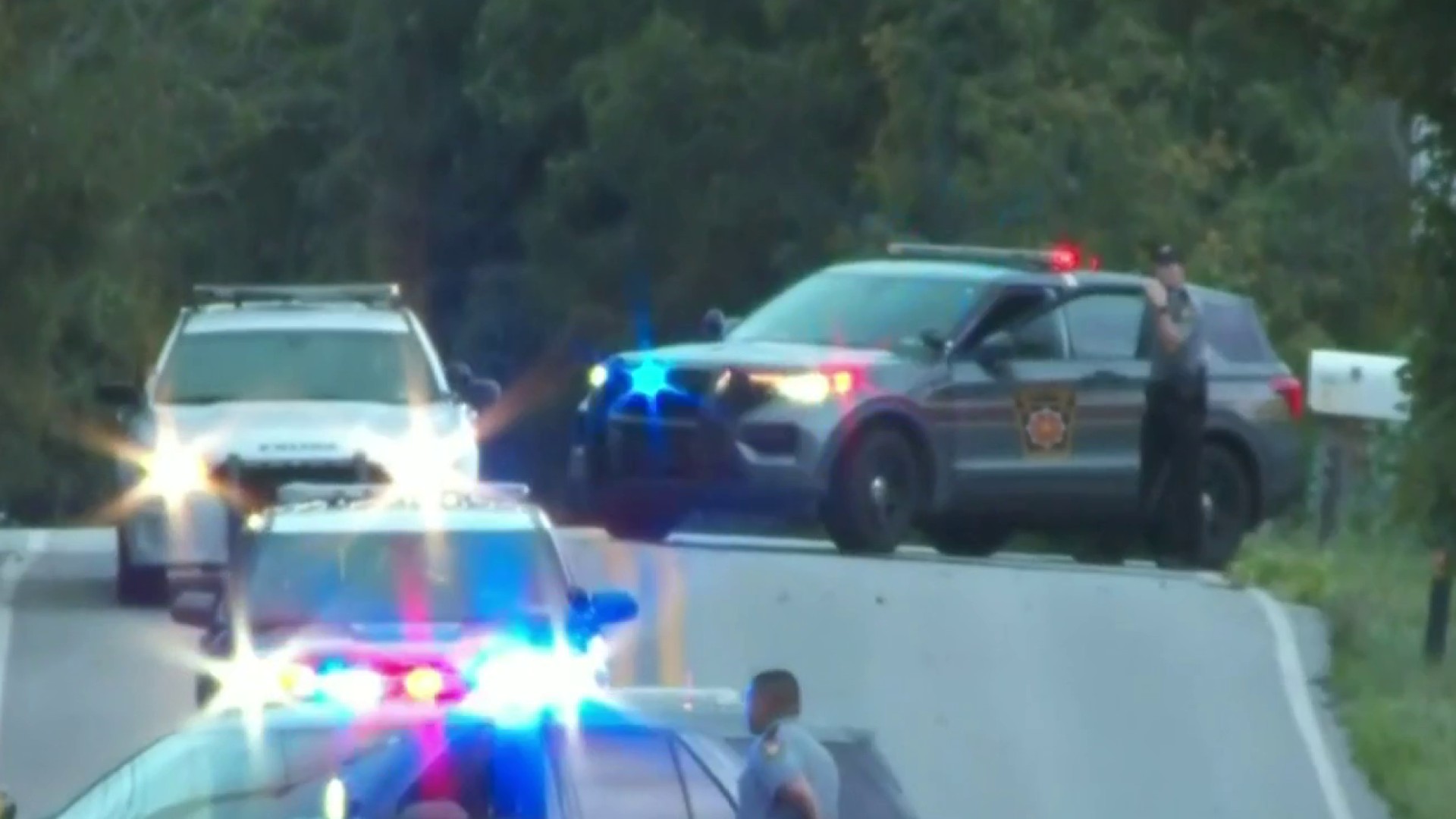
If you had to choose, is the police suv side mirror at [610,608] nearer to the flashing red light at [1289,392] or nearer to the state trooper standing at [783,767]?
the state trooper standing at [783,767]

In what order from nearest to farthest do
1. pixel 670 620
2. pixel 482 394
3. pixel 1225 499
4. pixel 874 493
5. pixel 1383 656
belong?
pixel 1383 656
pixel 670 620
pixel 874 493
pixel 482 394
pixel 1225 499

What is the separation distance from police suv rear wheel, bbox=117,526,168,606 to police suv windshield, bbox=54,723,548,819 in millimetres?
11299

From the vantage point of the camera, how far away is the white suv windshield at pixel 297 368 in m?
21.4

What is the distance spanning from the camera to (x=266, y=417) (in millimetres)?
20750

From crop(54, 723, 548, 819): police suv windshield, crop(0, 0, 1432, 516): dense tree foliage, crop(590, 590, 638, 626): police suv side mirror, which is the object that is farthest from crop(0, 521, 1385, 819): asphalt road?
crop(0, 0, 1432, 516): dense tree foliage

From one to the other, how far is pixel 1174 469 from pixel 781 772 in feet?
40.9

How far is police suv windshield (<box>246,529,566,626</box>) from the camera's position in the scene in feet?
49.0

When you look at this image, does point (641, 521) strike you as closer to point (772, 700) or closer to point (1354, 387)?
point (1354, 387)

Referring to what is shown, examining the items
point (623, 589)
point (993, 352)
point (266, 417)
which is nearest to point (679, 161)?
point (993, 352)

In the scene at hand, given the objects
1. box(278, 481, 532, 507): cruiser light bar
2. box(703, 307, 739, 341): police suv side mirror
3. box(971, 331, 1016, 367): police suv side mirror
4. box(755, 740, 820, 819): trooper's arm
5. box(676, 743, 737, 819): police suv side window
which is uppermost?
box(703, 307, 739, 341): police suv side mirror

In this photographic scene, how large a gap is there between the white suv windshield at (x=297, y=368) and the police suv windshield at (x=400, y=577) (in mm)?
6074

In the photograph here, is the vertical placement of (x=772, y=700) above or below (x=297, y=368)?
below

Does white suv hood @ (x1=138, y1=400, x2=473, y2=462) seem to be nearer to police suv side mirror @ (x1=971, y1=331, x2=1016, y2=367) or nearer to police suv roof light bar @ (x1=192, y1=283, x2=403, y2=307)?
police suv roof light bar @ (x1=192, y1=283, x2=403, y2=307)

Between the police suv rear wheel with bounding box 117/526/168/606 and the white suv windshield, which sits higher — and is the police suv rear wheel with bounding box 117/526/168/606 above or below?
below
